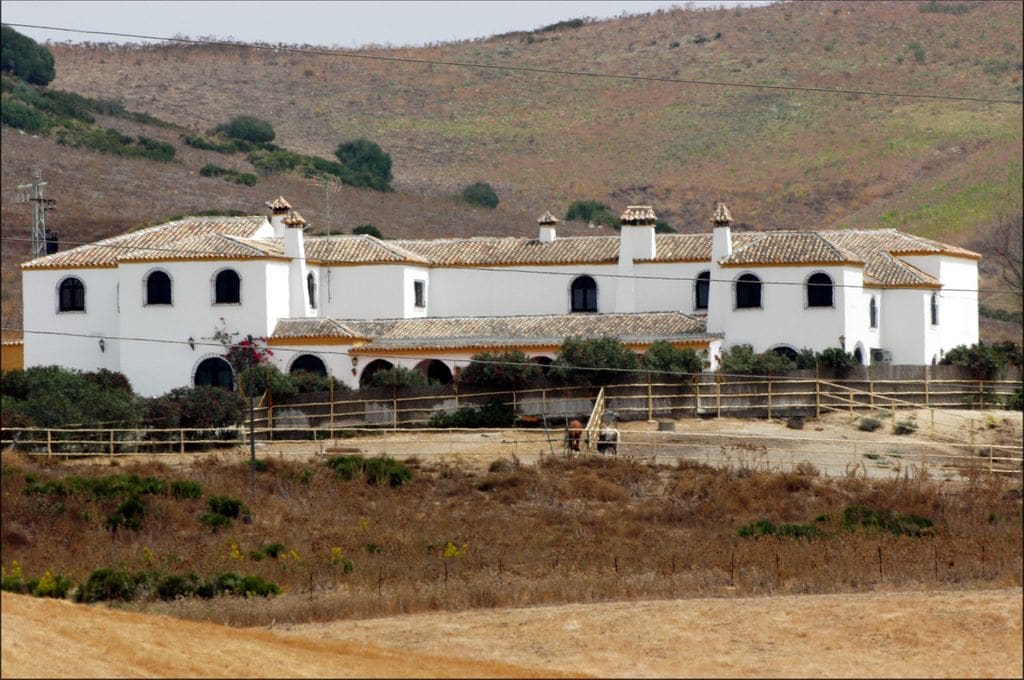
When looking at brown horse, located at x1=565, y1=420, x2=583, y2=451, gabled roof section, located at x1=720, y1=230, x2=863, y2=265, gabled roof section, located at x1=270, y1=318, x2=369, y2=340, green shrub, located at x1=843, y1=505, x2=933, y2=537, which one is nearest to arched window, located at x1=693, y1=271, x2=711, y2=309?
gabled roof section, located at x1=720, y1=230, x2=863, y2=265

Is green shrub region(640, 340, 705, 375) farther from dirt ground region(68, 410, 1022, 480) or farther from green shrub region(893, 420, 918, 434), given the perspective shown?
green shrub region(893, 420, 918, 434)

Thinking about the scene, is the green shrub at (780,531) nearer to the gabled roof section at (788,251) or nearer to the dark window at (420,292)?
the gabled roof section at (788,251)

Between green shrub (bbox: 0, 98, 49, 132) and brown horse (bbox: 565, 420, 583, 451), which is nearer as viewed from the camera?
brown horse (bbox: 565, 420, 583, 451)

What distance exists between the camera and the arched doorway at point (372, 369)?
5638 centimetres

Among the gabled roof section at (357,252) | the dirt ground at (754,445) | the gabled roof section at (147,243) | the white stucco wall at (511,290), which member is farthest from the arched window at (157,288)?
the white stucco wall at (511,290)

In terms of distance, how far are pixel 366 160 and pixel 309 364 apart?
193 feet

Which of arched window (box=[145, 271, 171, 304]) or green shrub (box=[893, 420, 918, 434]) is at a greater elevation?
arched window (box=[145, 271, 171, 304])

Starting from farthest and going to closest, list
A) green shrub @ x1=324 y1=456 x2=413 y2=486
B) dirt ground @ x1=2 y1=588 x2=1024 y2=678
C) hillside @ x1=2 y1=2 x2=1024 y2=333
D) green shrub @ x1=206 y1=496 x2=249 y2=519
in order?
1. hillside @ x1=2 y1=2 x2=1024 y2=333
2. green shrub @ x1=324 y1=456 x2=413 y2=486
3. green shrub @ x1=206 y1=496 x2=249 y2=519
4. dirt ground @ x1=2 y1=588 x2=1024 y2=678

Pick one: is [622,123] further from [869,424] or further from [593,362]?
[869,424]

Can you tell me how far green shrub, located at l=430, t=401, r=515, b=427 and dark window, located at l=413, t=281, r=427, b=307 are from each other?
8.53 m

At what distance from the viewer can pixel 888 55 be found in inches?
5458

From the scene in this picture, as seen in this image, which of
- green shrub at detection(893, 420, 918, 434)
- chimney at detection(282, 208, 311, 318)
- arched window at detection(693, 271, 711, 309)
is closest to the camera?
green shrub at detection(893, 420, 918, 434)

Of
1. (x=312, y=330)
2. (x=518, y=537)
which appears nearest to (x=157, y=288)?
(x=312, y=330)

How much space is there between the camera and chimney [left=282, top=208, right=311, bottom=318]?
192ft
